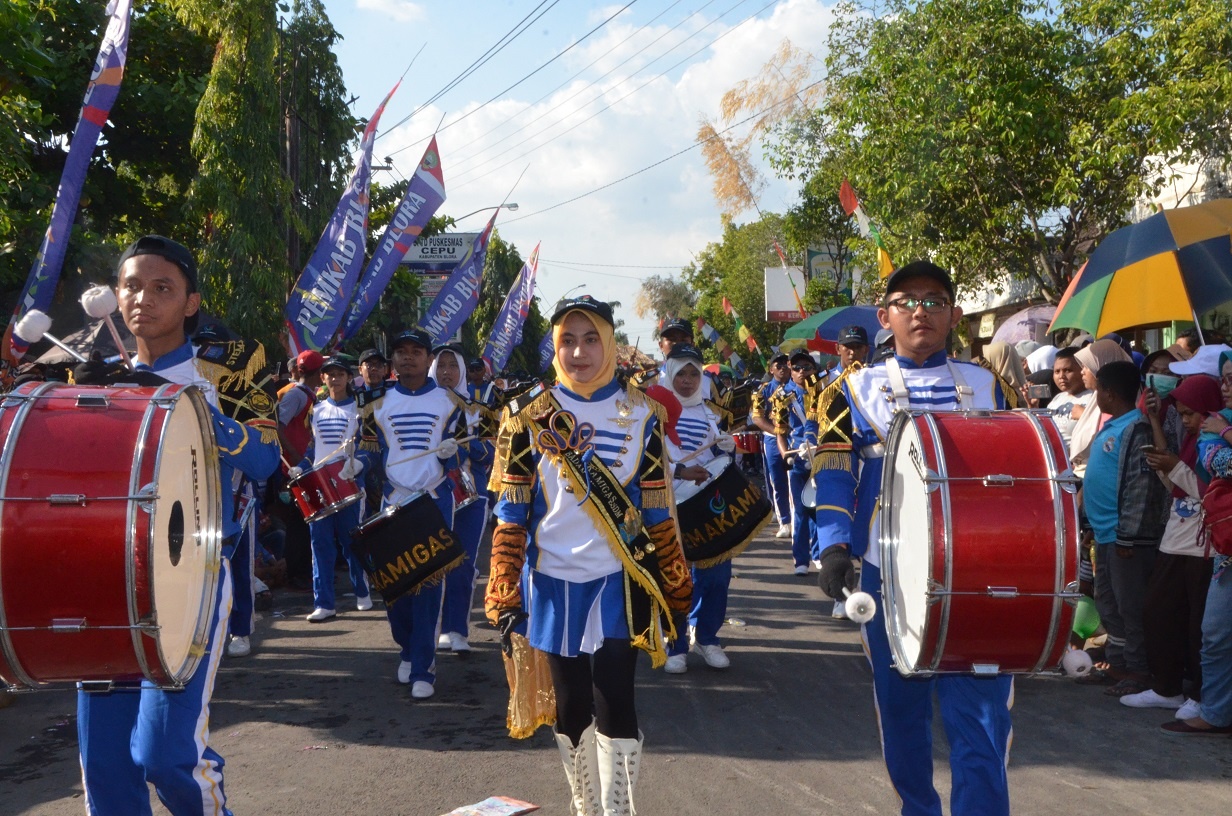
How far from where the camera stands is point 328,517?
9750 mm

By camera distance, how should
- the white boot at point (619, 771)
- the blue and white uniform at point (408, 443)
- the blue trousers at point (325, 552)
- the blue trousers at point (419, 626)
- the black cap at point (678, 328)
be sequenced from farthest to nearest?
the blue trousers at point (325, 552)
the black cap at point (678, 328)
the blue and white uniform at point (408, 443)
the blue trousers at point (419, 626)
the white boot at point (619, 771)

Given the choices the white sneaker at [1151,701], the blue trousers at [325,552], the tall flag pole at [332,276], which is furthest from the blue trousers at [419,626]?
the tall flag pole at [332,276]

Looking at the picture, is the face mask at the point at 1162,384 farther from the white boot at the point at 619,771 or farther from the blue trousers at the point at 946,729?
the white boot at the point at 619,771

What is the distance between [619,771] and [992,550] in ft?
5.19

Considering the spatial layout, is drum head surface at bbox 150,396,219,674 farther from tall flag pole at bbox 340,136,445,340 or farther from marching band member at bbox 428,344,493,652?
tall flag pole at bbox 340,136,445,340

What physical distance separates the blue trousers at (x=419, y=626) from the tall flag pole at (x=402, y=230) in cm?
704

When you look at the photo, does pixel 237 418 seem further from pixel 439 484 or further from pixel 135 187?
pixel 135 187

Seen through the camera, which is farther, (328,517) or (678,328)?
(328,517)

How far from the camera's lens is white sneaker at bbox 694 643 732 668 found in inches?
306

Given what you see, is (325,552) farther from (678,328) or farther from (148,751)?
(148,751)

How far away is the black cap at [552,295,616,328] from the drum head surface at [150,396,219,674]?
1.36 meters

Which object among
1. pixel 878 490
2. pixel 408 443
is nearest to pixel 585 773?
pixel 878 490

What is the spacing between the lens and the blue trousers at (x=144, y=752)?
3668 millimetres

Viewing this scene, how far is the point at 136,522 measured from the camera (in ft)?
10.8
